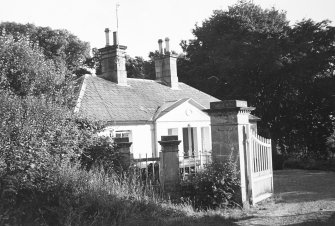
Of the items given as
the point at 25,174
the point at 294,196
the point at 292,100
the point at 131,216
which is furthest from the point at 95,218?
the point at 292,100

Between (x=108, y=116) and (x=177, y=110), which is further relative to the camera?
(x=177, y=110)

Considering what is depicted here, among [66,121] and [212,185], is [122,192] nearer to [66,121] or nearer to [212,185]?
[212,185]

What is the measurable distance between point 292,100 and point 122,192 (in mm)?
25141

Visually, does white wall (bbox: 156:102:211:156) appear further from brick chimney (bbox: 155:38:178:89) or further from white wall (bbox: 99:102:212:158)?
brick chimney (bbox: 155:38:178:89)

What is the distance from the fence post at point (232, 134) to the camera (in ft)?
30.2

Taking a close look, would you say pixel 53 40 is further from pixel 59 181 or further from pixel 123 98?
pixel 59 181

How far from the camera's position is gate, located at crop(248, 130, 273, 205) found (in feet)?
31.4

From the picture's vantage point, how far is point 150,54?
46625 millimetres

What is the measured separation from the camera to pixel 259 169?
10.2 meters

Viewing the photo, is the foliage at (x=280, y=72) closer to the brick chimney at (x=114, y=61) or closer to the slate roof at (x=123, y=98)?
the slate roof at (x=123, y=98)

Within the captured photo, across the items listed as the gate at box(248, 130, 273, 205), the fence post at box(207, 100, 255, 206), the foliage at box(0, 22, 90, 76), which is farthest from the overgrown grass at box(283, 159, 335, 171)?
the foliage at box(0, 22, 90, 76)

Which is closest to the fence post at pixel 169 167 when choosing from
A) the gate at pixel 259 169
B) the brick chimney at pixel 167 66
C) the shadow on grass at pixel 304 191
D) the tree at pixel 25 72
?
the gate at pixel 259 169

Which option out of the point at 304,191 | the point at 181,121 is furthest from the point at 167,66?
the point at 304,191

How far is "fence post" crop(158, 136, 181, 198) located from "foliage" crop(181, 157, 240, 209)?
0.87ft
